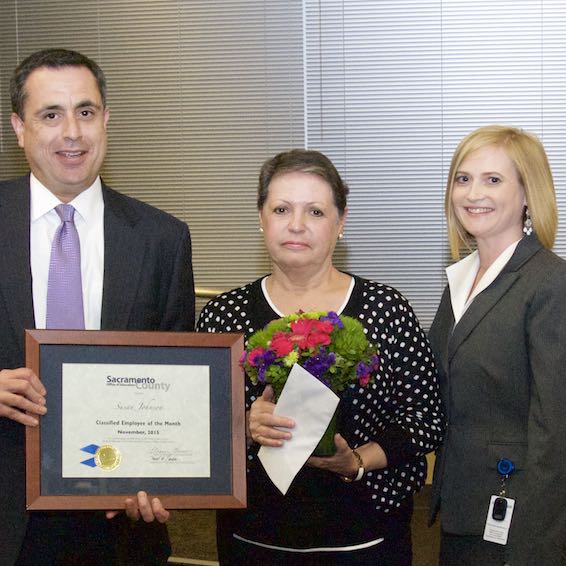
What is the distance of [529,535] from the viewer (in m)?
2.33

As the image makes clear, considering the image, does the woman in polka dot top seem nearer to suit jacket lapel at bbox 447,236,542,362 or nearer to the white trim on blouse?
the white trim on blouse

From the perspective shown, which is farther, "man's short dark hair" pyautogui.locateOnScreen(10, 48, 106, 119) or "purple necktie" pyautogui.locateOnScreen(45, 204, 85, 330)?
"man's short dark hair" pyautogui.locateOnScreen(10, 48, 106, 119)

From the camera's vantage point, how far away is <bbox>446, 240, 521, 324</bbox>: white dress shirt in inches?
102

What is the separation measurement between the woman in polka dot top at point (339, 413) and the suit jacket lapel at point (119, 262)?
0.25m

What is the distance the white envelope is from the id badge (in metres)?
0.59

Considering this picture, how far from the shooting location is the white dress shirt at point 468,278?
260 centimetres

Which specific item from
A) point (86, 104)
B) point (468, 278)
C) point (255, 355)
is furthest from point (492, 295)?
point (86, 104)

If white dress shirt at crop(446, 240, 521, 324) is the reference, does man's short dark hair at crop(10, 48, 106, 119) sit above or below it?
above

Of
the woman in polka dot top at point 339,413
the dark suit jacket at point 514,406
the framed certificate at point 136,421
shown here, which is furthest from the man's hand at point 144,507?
the dark suit jacket at point 514,406

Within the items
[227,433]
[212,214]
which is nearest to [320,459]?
[227,433]

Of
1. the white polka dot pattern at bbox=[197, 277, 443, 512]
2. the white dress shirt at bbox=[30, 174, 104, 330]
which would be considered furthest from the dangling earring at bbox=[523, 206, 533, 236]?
the white dress shirt at bbox=[30, 174, 104, 330]

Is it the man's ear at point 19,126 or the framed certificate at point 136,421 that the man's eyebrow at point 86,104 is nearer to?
the man's ear at point 19,126

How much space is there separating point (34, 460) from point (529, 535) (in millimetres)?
1291

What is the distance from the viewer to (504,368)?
244 centimetres
